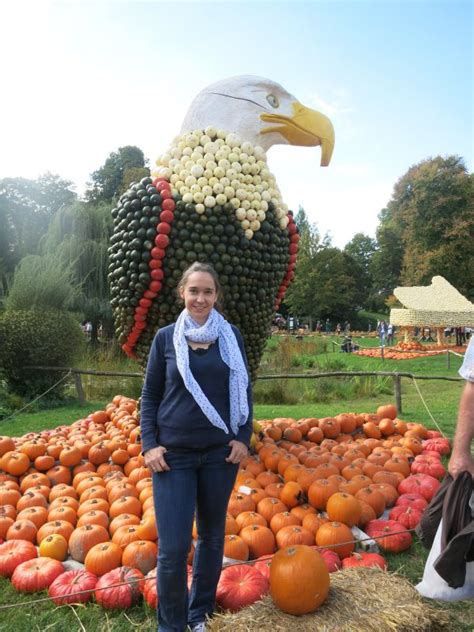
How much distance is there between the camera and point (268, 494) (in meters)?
3.64

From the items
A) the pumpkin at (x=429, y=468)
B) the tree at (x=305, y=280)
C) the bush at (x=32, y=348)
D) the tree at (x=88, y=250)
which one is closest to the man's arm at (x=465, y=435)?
the pumpkin at (x=429, y=468)

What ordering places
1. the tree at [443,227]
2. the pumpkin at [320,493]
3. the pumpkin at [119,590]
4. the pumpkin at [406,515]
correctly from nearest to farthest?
1. the pumpkin at [119,590]
2. the pumpkin at [406,515]
3. the pumpkin at [320,493]
4. the tree at [443,227]

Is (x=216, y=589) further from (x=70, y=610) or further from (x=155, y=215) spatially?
(x=155, y=215)

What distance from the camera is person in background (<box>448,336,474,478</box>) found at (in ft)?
6.21

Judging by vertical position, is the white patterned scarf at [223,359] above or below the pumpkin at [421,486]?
above

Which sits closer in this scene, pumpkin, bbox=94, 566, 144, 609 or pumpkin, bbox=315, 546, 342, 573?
pumpkin, bbox=94, 566, 144, 609

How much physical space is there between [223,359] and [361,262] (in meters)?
49.0

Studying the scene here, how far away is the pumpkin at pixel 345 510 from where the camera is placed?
3.17 m

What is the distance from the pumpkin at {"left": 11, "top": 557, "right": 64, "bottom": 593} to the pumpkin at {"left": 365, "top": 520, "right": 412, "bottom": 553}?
1.86 metres

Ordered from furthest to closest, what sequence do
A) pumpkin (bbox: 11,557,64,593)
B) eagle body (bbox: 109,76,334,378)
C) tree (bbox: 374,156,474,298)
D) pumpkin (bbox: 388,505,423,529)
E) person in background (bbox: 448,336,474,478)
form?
tree (bbox: 374,156,474,298)
eagle body (bbox: 109,76,334,378)
pumpkin (bbox: 388,505,423,529)
pumpkin (bbox: 11,557,64,593)
person in background (bbox: 448,336,474,478)

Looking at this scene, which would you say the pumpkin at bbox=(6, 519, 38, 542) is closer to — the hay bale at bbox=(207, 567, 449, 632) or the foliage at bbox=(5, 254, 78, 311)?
the hay bale at bbox=(207, 567, 449, 632)

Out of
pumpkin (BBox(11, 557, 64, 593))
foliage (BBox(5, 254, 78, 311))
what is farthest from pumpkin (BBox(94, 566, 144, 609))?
foliage (BBox(5, 254, 78, 311))

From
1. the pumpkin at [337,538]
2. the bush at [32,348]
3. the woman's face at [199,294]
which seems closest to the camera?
the woman's face at [199,294]

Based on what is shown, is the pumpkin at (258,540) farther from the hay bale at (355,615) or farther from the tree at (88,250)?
the tree at (88,250)
